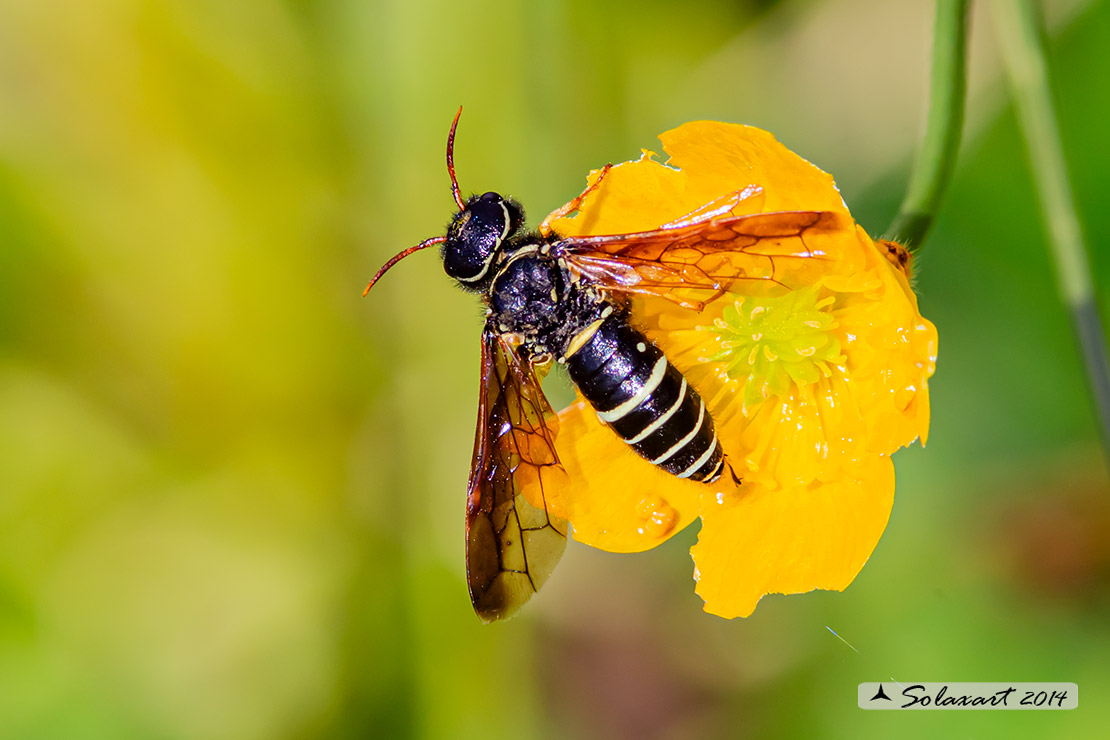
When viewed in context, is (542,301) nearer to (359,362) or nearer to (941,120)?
(941,120)

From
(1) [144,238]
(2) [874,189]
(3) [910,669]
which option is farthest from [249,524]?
(2) [874,189]

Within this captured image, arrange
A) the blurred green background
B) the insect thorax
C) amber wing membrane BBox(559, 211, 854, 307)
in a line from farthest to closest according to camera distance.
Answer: the blurred green background < the insect thorax < amber wing membrane BBox(559, 211, 854, 307)

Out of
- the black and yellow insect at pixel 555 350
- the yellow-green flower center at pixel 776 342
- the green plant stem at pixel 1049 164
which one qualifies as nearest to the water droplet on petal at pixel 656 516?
the black and yellow insect at pixel 555 350

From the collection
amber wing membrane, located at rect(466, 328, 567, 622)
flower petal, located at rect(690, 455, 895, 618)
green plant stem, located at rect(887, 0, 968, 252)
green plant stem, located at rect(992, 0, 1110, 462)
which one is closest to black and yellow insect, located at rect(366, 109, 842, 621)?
amber wing membrane, located at rect(466, 328, 567, 622)

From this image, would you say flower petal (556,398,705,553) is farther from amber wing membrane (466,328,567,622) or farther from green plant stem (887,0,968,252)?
green plant stem (887,0,968,252)

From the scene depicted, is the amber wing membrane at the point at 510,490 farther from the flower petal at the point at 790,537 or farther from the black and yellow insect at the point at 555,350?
the flower petal at the point at 790,537

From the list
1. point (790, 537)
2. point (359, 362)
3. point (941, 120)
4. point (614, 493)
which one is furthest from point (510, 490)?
point (359, 362)
